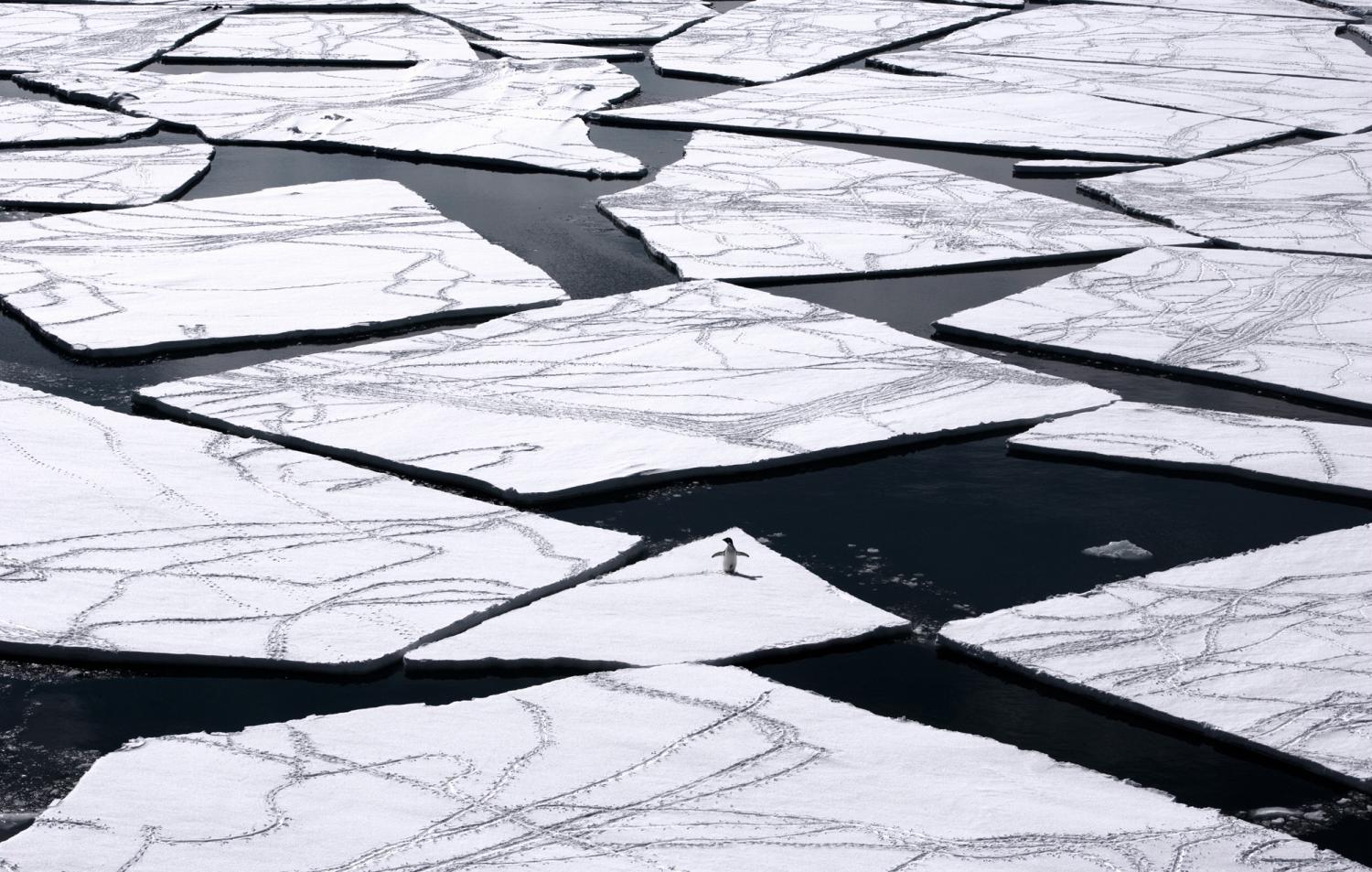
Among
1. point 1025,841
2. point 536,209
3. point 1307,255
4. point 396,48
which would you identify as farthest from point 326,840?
point 396,48

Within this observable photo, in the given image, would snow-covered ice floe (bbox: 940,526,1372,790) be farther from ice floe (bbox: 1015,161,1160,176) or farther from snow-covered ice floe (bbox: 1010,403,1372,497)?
ice floe (bbox: 1015,161,1160,176)

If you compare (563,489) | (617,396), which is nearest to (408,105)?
(617,396)

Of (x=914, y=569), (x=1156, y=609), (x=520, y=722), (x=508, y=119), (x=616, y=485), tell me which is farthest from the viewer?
(x=508, y=119)

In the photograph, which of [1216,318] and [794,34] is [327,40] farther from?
[1216,318]

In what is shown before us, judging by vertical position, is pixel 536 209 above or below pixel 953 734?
above

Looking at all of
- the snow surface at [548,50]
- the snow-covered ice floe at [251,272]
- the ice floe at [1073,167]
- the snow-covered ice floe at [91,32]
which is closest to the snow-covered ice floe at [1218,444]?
the snow-covered ice floe at [251,272]

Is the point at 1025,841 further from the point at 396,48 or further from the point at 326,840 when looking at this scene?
the point at 396,48

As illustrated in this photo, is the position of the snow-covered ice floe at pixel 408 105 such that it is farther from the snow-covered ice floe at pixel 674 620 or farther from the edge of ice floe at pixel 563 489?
the snow-covered ice floe at pixel 674 620
